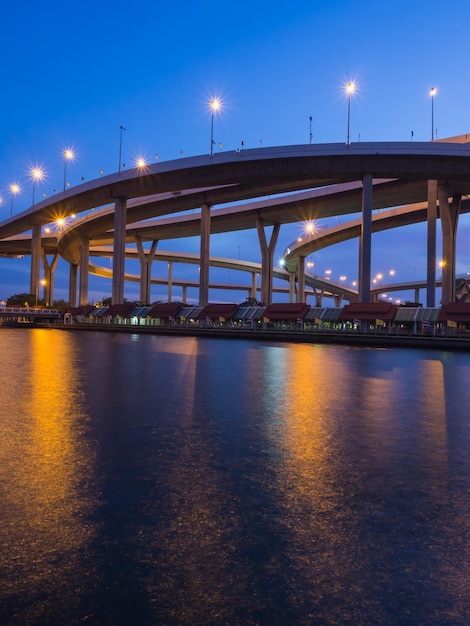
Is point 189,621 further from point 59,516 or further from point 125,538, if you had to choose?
point 59,516

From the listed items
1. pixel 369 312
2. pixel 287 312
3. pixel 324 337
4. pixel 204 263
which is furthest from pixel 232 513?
pixel 204 263

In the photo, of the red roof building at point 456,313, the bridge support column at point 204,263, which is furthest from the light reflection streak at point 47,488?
the bridge support column at point 204,263

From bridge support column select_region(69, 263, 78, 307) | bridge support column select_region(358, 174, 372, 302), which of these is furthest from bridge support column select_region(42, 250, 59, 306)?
bridge support column select_region(358, 174, 372, 302)

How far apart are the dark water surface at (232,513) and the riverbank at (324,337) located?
19931 millimetres

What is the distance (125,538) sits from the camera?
2.98 metres

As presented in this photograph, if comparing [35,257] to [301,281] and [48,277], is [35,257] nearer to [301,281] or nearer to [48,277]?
[48,277]

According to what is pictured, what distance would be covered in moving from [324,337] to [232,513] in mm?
27371

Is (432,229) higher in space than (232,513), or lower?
higher

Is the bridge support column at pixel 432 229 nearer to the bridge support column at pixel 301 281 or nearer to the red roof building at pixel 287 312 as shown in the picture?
the red roof building at pixel 287 312

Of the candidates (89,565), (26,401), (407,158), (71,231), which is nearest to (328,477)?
(89,565)

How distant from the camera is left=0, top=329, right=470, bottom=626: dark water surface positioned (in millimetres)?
2354

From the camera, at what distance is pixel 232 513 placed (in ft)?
11.2

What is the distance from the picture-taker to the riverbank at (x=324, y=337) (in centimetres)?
2627

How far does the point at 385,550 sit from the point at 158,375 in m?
8.95
